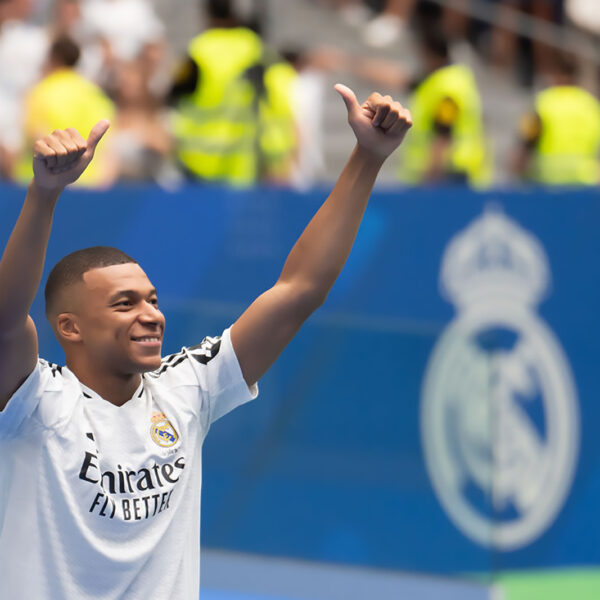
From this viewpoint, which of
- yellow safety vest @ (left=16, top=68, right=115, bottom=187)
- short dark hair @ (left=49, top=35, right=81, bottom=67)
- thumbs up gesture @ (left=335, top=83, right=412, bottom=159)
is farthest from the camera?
short dark hair @ (left=49, top=35, right=81, bottom=67)

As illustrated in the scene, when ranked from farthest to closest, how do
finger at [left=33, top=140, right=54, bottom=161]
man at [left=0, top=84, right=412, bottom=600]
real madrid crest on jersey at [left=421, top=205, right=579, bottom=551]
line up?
real madrid crest on jersey at [left=421, top=205, right=579, bottom=551], man at [left=0, top=84, right=412, bottom=600], finger at [left=33, top=140, right=54, bottom=161]

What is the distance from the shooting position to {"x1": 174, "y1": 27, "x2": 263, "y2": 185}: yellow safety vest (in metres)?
7.38

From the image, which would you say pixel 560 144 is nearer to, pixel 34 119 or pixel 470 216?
pixel 470 216

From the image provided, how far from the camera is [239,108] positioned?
741cm

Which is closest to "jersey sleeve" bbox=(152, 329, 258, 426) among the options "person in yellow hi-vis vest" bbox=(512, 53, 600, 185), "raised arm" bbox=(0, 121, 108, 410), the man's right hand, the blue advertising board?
"raised arm" bbox=(0, 121, 108, 410)

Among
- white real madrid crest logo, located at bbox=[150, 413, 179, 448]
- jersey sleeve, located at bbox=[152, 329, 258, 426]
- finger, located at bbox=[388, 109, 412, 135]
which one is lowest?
white real madrid crest logo, located at bbox=[150, 413, 179, 448]

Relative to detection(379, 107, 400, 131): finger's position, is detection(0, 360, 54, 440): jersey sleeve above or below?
below

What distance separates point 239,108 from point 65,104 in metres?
1.06

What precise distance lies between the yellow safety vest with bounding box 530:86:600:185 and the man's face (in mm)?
4708

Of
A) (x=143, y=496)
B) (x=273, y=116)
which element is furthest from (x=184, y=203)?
(x=143, y=496)

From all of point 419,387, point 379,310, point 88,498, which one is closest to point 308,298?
point 88,498

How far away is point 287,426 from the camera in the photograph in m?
6.62

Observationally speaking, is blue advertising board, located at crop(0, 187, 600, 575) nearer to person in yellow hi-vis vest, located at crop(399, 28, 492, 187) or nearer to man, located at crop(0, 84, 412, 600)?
person in yellow hi-vis vest, located at crop(399, 28, 492, 187)

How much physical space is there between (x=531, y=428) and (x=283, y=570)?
145 cm
